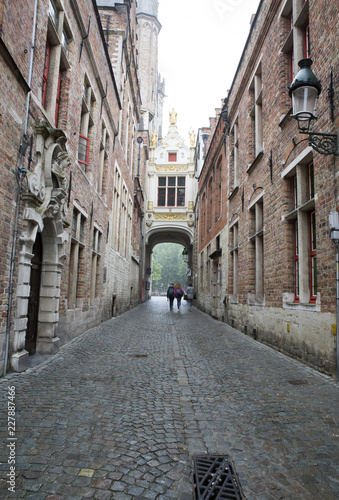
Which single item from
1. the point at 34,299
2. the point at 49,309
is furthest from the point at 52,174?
the point at 49,309

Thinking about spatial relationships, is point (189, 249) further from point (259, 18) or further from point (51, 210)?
point (51, 210)

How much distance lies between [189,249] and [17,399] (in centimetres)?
3077

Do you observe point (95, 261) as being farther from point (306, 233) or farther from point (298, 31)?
point (298, 31)

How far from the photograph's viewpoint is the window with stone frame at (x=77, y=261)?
8.58 metres

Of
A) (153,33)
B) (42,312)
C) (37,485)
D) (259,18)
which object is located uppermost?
(153,33)

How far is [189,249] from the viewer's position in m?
34.2

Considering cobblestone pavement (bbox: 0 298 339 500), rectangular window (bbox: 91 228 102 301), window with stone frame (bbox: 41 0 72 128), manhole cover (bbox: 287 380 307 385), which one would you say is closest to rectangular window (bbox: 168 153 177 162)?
rectangular window (bbox: 91 228 102 301)

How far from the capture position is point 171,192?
3198cm

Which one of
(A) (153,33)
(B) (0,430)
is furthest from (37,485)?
(A) (153,33)

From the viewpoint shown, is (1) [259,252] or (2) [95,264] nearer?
(1) [259,252]

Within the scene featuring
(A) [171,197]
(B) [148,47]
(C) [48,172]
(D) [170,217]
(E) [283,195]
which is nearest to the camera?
(C) [48,172]

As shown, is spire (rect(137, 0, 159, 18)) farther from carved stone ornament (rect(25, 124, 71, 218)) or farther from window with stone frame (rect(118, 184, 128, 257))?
carved stone ornament (rect(25, 124, 71, 218))

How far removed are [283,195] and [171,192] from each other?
25.2m

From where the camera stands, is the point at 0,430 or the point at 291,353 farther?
the point at 291,353
